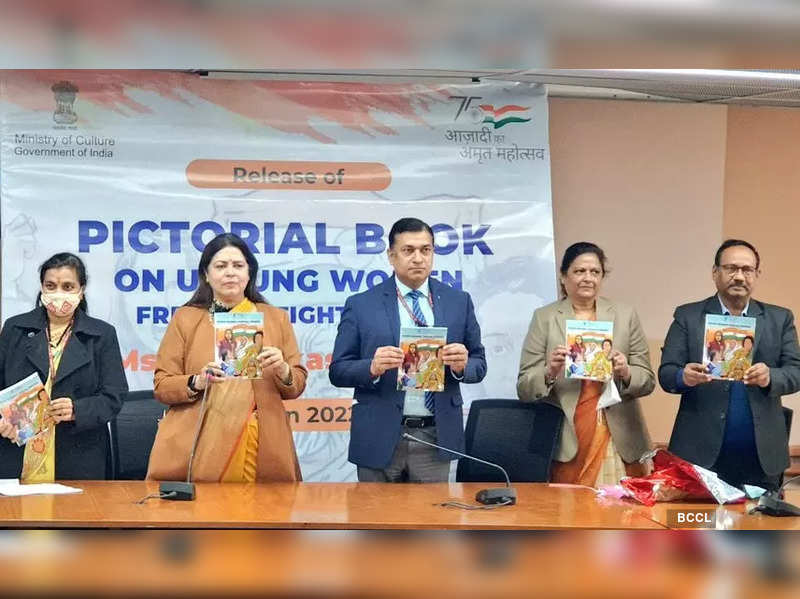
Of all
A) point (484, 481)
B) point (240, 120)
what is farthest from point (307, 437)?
point (240, 120)

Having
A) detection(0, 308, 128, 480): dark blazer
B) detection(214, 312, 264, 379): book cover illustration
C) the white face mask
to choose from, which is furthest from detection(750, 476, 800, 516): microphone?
the white face mask

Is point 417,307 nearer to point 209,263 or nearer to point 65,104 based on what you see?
point 209,263

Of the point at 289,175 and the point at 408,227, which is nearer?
the point at 408,227

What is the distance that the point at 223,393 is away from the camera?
407 cm

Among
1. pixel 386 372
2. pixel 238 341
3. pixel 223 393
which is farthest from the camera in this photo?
pixel 386 372

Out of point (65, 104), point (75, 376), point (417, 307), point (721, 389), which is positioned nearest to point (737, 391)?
point (721, 389)

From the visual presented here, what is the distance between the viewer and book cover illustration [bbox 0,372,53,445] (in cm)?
375

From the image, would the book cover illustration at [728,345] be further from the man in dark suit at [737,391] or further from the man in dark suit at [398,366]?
the man in dark suit at [398,366]

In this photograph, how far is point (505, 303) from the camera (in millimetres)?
5719

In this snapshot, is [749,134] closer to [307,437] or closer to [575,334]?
[575,334]

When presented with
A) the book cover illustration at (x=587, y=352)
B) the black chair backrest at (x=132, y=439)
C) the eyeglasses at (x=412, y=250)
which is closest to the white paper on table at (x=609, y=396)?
the book cover illustration at (x=587, y=352)

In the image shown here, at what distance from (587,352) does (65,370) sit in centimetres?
219

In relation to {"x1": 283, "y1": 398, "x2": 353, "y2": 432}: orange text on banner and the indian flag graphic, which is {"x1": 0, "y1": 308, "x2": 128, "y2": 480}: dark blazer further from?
the indian flag graphic

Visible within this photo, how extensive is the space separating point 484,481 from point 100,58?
427 cm
